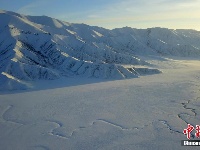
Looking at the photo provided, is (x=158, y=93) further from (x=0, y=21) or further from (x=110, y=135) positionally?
(x=0, y=21)

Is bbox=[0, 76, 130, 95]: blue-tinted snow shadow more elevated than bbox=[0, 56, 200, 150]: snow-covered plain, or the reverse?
bbox=[0, 76, 130, 95]: blue-tinted snow shadow

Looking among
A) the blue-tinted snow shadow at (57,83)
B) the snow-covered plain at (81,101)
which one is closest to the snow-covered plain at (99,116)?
the snow-covered plain at (81,101)

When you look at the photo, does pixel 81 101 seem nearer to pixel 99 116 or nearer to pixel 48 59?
pixel 99 116

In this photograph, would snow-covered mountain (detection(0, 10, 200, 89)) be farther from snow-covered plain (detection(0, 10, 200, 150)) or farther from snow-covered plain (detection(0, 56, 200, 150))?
snow-covered plain (detection(0, 56, 200, 150))

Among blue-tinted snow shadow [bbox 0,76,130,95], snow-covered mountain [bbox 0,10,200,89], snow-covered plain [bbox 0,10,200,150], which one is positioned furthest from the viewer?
snow-covered mountain [bbox 0,10,200,89]

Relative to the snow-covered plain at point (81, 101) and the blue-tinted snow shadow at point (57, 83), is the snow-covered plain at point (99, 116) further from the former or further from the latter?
the blue-tinted snow shadow at point (57, 83)

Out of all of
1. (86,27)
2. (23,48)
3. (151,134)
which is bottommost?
(151,134)

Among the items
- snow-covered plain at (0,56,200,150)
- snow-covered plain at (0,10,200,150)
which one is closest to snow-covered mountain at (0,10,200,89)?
snow-covered plain at (0,10,200,150)

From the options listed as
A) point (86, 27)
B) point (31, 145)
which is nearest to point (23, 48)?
point (31, 145)

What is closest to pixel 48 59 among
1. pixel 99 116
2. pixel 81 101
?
pixel 81 101
